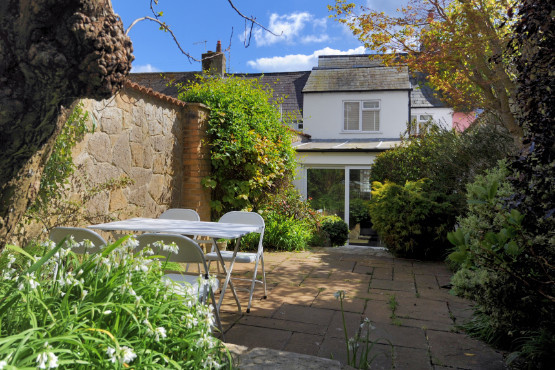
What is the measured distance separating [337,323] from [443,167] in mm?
4893

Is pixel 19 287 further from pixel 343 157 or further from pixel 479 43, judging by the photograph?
pixel 343 157

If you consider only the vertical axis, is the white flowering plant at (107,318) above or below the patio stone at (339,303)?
Answer: above

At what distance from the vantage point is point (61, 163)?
12.7 ft

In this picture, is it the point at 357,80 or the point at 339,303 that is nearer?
the point at 339,303

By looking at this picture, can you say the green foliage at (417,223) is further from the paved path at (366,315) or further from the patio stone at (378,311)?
the patio stone at (378,311)

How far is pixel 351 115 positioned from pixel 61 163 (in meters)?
11.7

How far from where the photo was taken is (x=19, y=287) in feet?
5.57

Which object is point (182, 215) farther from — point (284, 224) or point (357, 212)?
point (357, 212)

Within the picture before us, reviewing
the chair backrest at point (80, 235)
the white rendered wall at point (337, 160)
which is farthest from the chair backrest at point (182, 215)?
the white rendered wall at point (337, 160)

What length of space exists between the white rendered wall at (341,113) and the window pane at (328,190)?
2.61 metres

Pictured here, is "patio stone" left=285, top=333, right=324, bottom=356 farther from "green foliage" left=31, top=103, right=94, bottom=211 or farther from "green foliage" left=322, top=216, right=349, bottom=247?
"green foliage" left=322, top=216, right=349, bottom=247

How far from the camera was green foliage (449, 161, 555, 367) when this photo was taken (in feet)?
7.55

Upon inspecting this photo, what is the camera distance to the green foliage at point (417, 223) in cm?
672

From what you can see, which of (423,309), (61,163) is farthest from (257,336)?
(61,163)
